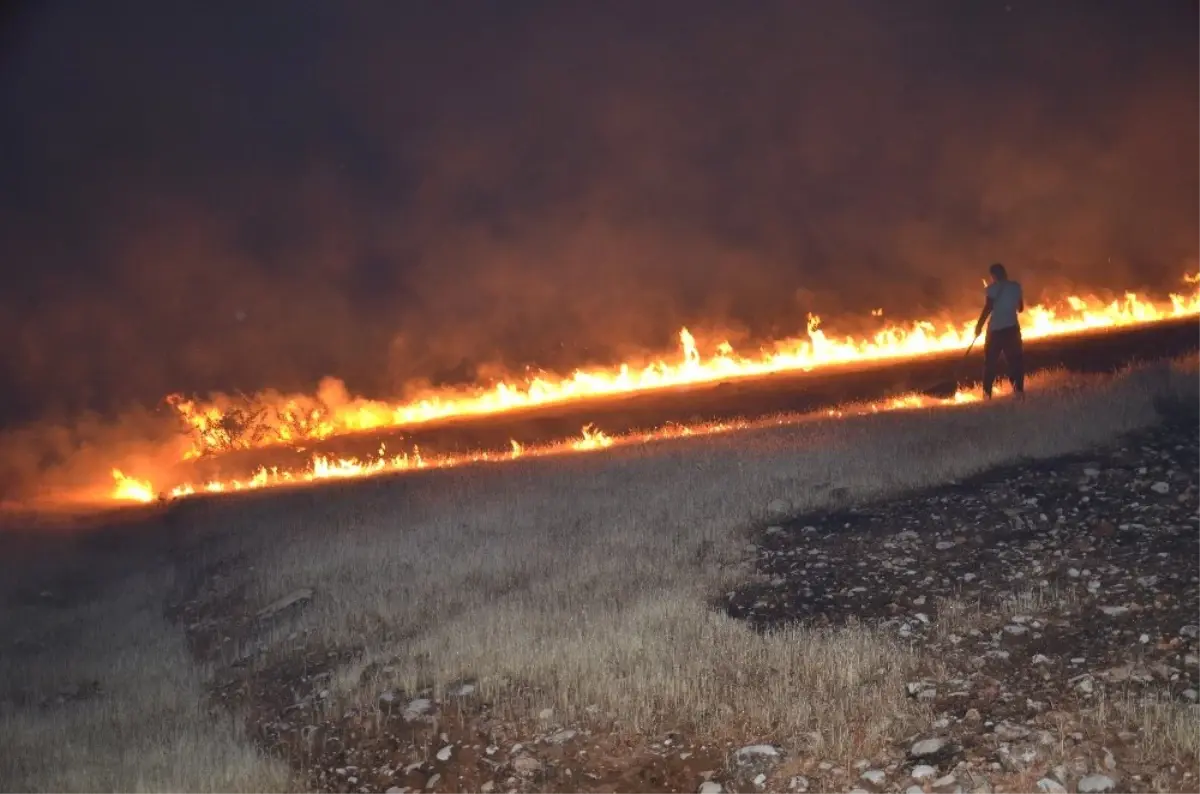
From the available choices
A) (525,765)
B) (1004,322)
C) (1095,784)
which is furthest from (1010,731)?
(1004,322)

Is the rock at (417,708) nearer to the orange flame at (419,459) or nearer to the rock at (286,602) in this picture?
the rock at (286,602)

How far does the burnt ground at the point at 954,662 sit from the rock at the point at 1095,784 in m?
0.01

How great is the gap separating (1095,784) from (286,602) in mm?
7540

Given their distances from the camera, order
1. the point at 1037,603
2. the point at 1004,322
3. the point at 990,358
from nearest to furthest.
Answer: the point at 1037,603
the point at 1004,322
the point at 990,358

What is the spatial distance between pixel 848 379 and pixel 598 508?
1004cm

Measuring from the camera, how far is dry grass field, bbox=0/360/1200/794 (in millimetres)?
6441

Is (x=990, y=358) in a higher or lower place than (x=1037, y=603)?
higher

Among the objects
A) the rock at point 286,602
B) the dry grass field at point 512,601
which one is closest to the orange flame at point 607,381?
the dry grass field at point 512,601

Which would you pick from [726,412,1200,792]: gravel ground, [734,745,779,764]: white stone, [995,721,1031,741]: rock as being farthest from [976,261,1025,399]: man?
[734,745,779,764]: white stone

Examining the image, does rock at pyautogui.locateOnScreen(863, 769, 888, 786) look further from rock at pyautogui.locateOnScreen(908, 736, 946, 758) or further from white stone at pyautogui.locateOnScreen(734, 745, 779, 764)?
white stone at pyautogui.locateOnScreen(734, 745, 779, 764)

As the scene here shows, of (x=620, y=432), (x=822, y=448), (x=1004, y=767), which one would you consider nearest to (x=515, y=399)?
(x=620, y=432)

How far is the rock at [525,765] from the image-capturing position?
5.91 meters

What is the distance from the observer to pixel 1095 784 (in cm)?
493

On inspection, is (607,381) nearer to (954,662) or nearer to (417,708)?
(417,708)
